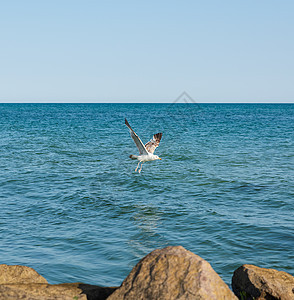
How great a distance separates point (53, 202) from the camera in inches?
675

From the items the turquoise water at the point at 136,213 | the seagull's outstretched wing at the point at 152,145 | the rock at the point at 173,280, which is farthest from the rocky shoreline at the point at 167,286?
the seagull's outstretched wing at the point at 152,145

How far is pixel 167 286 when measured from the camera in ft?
20.2

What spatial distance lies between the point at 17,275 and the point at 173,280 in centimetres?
323

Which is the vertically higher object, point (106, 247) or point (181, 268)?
point (181, 268)

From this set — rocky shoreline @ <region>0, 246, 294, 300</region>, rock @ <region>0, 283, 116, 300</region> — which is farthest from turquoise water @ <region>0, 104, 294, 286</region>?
rocky shoreline @ <region>0, 246, 294, 300</region>

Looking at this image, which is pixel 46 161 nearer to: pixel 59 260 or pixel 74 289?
pixel 59 260

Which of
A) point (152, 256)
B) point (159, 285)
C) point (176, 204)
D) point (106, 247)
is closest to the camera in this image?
point (159, 285)

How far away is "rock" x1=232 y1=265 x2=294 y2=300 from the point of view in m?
7.29

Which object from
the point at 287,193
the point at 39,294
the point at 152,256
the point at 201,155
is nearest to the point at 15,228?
the point at 39,294

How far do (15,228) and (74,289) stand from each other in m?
7.38

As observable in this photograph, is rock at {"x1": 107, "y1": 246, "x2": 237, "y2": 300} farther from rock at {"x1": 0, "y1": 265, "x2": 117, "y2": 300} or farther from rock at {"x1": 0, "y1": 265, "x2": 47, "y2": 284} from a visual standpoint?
rock at {"x1": 0, "y1": 265, "x2": 47, "y2": 284}

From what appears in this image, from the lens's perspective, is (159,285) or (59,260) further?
(59,260)

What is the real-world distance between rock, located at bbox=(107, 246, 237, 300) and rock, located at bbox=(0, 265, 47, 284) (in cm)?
206

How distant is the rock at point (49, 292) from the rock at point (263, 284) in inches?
99.1
